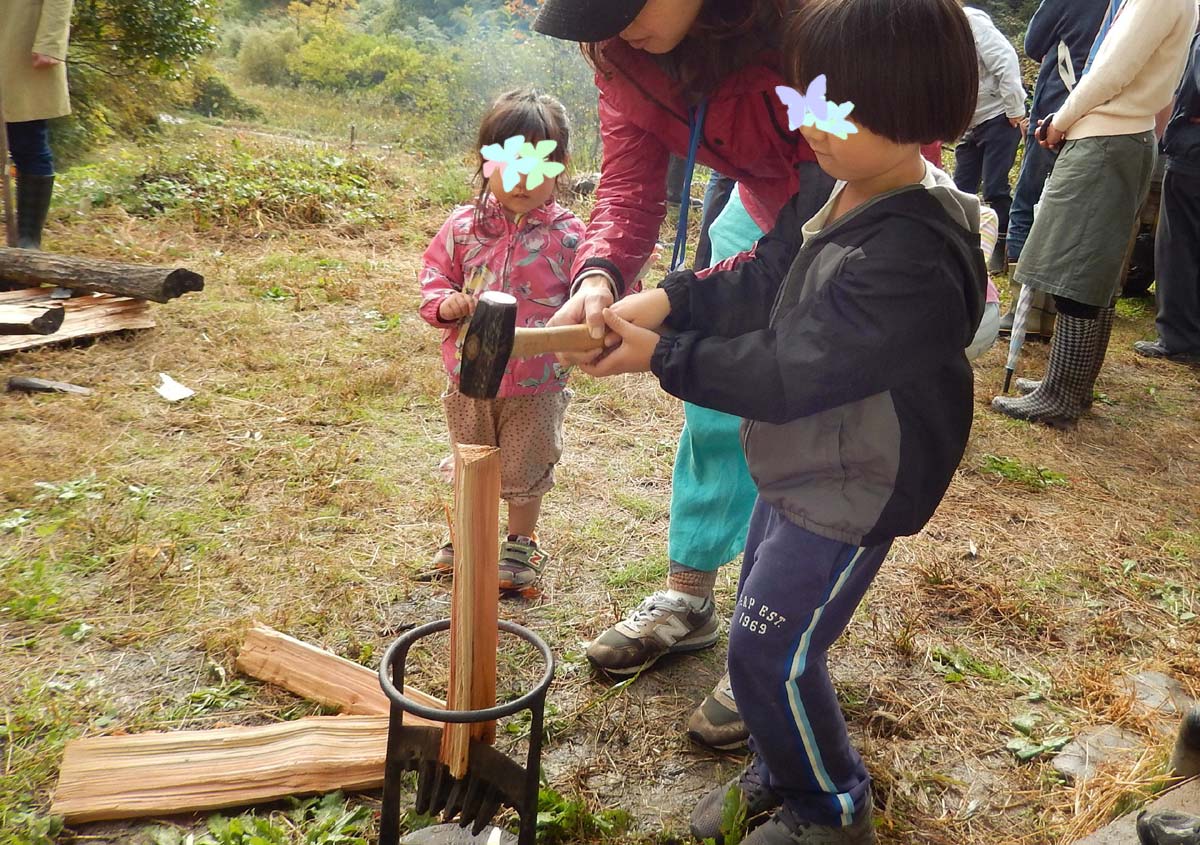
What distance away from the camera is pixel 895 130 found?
4.51ft

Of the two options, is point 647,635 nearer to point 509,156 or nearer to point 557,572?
point 557,572

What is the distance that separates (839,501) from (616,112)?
1003mm

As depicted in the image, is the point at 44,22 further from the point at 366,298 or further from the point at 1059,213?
the point at 1059,213

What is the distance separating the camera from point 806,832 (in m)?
1.72

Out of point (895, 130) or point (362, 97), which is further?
point (362, 97)

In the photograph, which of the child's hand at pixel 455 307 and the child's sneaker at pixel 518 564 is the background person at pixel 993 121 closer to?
the child's sneaker at pixel 518 564

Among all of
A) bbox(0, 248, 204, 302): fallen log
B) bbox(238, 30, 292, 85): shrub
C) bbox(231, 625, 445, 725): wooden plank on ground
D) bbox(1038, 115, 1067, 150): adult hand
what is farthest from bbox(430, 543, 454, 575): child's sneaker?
bbox(238, 30, 292, 85): shrub

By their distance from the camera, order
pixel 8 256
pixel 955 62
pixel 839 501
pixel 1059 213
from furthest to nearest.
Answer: pixel 8 256
pixel 1059 213
pixel 839 501
pixel 955 62

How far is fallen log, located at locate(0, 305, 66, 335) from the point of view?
13.5 feet

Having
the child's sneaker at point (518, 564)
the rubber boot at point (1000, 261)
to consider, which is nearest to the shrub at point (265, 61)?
the rubber boot at point (1000, 261)

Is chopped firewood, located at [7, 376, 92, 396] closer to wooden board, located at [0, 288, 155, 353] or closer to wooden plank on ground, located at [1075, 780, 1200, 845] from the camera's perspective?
wooden board, located at [0, 288, 155, 353]

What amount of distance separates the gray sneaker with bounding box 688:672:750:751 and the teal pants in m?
A: 0.35

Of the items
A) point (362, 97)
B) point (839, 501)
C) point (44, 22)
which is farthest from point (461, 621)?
point (362, 97)

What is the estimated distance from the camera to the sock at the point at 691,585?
2.39 metres
